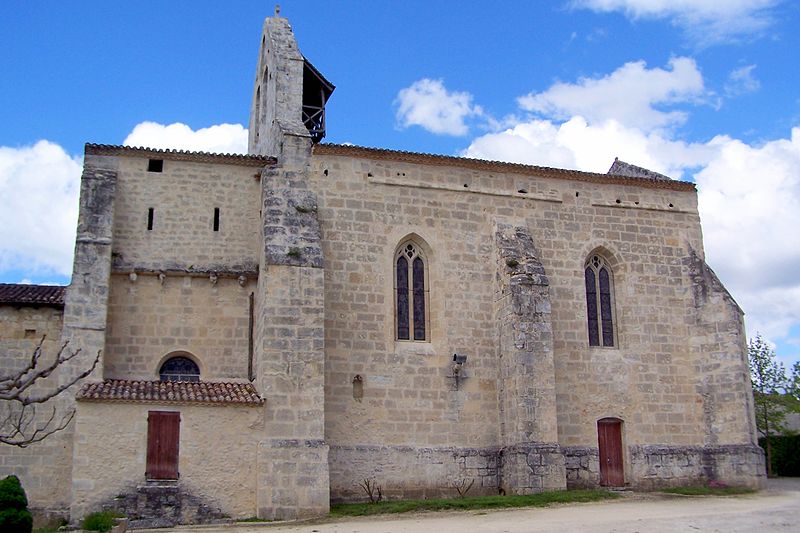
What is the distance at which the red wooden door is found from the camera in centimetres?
1605

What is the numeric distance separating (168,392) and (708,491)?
13.2m

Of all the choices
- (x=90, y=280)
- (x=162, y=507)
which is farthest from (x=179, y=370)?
(x=162, y=507)

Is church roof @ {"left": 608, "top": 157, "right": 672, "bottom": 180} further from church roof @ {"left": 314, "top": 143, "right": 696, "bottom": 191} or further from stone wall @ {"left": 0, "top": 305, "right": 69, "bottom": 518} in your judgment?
stone wall @ {"left": 0, "top": 305, "right": 69, "bottom": 518}

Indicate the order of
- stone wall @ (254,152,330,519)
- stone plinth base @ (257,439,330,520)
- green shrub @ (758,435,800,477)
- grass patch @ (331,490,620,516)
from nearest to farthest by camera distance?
stone plinth base @ (257,439,330,520) < stone wall @ (254,152,330,519) < grass patch @ (331,490,620,516) < green shrub @ (758,435,800,477)

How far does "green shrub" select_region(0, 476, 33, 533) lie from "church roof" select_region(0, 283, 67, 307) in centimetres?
550

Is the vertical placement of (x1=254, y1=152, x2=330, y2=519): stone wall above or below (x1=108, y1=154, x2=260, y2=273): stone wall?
below

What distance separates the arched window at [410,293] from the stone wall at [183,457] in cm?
460

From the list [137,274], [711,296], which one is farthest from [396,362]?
[711,296]

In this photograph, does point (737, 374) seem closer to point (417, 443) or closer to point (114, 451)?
point (417, 443)

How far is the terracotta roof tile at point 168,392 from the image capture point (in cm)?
1620

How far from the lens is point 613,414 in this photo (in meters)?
20.8

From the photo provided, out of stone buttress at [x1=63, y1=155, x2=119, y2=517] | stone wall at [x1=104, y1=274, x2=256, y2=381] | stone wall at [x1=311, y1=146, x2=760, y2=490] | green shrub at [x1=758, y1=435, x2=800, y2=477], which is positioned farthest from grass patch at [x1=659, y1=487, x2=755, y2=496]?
stone buttress at [x1=63, y1=155, x2=119, y2=517]

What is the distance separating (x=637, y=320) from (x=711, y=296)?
7.13ft

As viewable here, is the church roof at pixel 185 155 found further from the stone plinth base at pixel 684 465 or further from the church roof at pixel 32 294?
the stone plinth base at pixel 684 465
